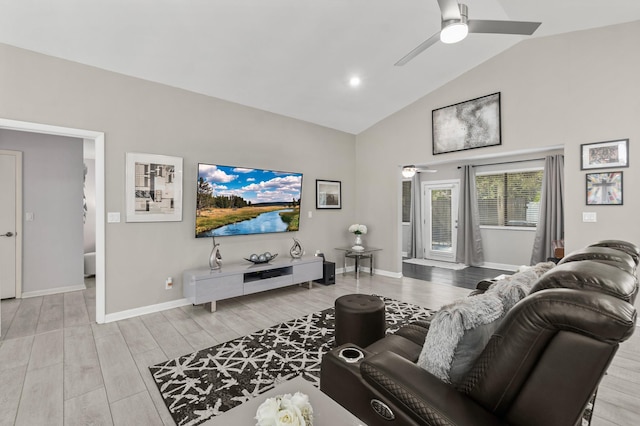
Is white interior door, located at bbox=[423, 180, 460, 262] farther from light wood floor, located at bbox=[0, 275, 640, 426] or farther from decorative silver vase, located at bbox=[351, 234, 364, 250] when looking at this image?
light wood floor, located at bbox=[0, 275, 640, 426]

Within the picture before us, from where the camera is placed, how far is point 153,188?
12.4 feet

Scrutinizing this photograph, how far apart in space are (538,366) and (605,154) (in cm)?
387

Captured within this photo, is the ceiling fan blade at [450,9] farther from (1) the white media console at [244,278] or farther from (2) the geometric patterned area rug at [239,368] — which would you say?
(1) the white media console at [244,278]

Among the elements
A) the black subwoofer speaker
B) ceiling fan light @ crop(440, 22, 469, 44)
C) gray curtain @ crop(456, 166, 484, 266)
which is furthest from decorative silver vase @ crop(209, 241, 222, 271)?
gray curtain @ crop(456, 166, 484, 266)

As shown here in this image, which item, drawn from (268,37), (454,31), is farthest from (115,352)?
(454,31)

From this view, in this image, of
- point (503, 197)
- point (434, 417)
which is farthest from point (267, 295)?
point (503, 197)

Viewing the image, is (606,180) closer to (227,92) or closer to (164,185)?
(227,92)

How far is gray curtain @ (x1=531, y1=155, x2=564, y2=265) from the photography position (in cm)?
557

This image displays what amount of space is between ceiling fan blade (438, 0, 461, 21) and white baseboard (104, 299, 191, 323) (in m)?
4.21

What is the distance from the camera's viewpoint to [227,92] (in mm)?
4238

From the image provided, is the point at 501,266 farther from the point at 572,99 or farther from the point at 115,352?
the point at 115,352

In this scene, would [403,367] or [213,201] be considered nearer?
[403,367]

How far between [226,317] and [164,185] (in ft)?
6.04

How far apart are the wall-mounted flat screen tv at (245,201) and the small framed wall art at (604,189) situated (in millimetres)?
3903
